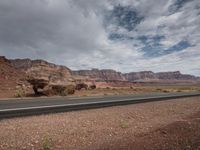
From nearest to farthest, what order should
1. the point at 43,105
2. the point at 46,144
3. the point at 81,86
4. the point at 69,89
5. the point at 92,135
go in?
1. the point at 46,144
2. the point at 92,135
3. the point at 43,105
4. the point at 69,89
5. the point at 81,86

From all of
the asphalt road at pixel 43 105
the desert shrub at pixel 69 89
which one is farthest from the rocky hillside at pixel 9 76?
the asphalt road at pixel 43 105

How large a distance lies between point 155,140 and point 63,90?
88.2 feet

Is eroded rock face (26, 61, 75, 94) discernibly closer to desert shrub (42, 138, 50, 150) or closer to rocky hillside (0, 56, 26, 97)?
rocky hillside (0, 56, 26, 97)

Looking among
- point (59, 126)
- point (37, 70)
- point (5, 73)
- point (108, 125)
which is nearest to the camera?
point (59, 126)

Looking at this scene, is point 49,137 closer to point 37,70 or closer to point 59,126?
point 59,126

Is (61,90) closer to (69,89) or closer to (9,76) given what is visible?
(69,89)

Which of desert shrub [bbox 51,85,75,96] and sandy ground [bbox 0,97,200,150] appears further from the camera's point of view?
desert shrub [bbox 51,85,75,96]

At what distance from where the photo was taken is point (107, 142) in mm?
8383

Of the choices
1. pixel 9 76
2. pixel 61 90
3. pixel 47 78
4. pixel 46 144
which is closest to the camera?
pixel 46 144

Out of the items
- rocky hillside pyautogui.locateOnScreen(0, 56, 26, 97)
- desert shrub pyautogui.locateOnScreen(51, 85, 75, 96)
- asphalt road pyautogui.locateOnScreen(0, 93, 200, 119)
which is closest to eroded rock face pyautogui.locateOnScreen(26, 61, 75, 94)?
desert shrub pyautogui.locateOnScreen(51, 85, 75, 96)

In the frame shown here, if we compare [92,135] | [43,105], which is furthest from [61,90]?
[92,135]

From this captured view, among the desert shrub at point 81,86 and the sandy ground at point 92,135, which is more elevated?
the desert shrub at point 81,86

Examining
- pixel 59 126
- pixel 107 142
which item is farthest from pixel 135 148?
pixel 59 126

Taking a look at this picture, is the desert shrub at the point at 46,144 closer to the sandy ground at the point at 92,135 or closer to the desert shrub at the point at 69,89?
the sandy ground at the point at 92,135
